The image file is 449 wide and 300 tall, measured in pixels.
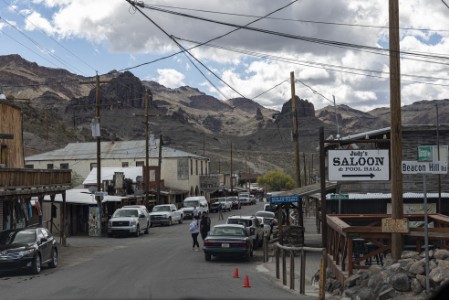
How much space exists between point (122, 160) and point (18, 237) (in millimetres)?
51146

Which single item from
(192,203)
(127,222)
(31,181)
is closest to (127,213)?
(127,222)

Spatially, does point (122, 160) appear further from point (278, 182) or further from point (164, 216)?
point (278, 182)

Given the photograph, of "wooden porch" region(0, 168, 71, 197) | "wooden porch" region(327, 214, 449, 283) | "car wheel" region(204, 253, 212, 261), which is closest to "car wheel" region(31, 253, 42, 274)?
"wooden porch" region(0, 168, 71, 197)

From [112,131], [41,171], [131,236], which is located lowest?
[131,236]

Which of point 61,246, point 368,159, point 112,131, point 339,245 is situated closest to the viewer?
point 339,245

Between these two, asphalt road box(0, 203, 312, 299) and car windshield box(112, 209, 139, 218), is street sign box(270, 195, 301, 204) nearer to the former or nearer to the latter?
asphalt road box(0, 203, 312, 299)

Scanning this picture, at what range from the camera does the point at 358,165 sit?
1781 cm

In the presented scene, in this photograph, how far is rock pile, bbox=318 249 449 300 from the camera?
1184 centimetres

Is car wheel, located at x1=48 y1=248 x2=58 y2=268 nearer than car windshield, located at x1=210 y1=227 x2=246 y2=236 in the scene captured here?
Yes

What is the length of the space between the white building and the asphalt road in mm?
41623

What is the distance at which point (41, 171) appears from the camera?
2695cm

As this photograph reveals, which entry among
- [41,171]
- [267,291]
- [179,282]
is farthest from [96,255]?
[267,291]

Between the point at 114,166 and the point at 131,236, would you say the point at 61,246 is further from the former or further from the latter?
the point at 114,166

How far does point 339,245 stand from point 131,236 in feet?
79.5
